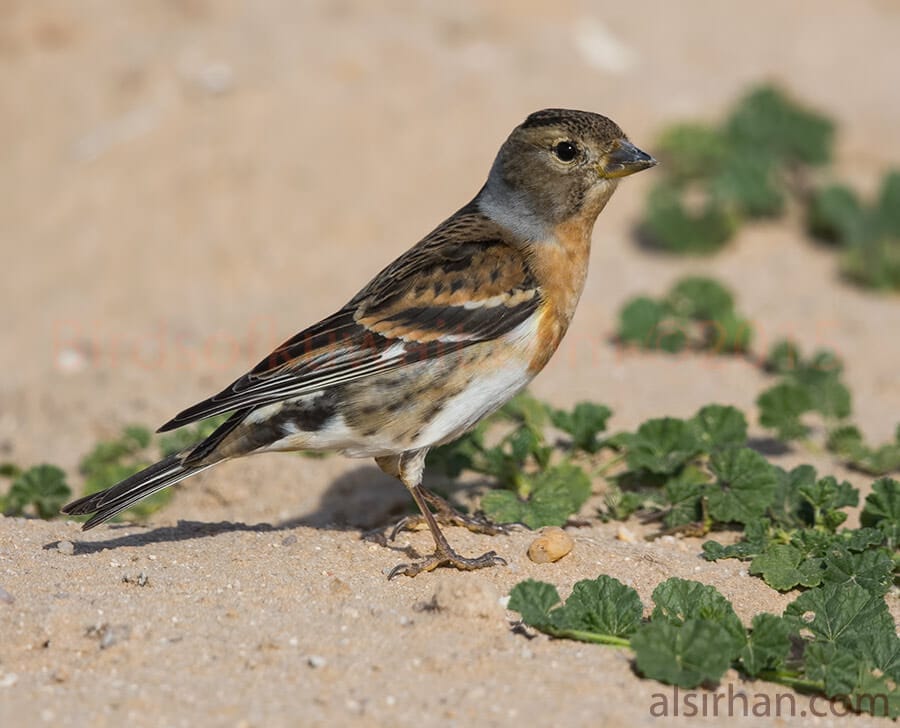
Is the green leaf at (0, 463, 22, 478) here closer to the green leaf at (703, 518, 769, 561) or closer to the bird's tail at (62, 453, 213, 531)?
the bird's tail at (62, 453, 213, 531)

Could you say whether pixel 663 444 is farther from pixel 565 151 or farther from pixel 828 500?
pixel 565 151

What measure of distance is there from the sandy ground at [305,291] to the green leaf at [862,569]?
0.91 feet

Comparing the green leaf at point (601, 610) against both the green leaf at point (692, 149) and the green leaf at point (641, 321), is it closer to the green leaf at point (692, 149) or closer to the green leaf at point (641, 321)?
the green leaf at point (641, 321)

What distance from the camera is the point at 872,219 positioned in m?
9.84

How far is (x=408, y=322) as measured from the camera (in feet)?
18.6

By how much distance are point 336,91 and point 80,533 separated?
21.4ft

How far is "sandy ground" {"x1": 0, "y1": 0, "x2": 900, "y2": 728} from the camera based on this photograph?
4.34 meters

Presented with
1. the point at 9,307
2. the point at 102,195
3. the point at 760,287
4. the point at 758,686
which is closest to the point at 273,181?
the point at 102,195

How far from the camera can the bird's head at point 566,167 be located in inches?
235

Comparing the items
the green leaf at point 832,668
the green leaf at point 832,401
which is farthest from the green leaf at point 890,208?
the green leaf at point 832,668

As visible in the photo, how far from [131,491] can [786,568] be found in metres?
2.85

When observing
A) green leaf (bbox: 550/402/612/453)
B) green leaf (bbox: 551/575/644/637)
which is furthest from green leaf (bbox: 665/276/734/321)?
green leaf (bbox: 551/575/644/637)

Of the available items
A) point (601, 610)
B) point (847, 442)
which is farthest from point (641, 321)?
point (601, 610)

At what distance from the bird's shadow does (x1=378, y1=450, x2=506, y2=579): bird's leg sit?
237 millimetres
